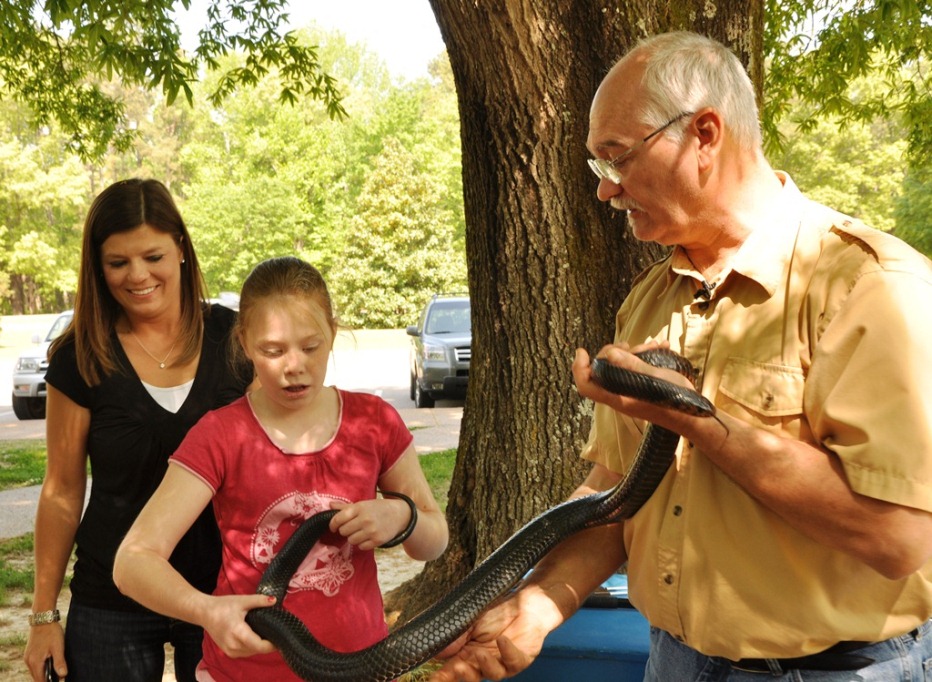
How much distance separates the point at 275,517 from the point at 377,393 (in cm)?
1615

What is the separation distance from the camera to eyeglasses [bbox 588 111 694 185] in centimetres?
204

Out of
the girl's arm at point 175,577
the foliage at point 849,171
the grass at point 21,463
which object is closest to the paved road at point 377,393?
the grass at point 21,463

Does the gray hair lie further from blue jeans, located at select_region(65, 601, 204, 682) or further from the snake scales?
blue jeans, located at select_region(65, 601, 204, 682)

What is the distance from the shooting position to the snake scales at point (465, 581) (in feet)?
6.39

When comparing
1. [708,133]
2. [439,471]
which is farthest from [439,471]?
[708,133]

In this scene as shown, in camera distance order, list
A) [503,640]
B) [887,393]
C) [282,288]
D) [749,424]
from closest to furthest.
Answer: [887,393] → [749,424] → [503,640] → [282,288]

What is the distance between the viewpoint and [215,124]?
46.8 m

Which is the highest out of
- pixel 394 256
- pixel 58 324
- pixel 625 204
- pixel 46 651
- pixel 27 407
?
pixel 394 256

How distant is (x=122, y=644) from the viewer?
8.93 feet

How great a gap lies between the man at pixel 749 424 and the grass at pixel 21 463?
381 inches

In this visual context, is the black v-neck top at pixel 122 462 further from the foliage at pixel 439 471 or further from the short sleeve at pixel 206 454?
the foliage at pixel 439 471

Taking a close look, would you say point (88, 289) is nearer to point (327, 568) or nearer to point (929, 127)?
point (327, 568)

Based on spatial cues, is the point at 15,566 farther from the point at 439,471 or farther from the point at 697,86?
the point at 697,86

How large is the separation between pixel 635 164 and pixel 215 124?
47.5 meters
